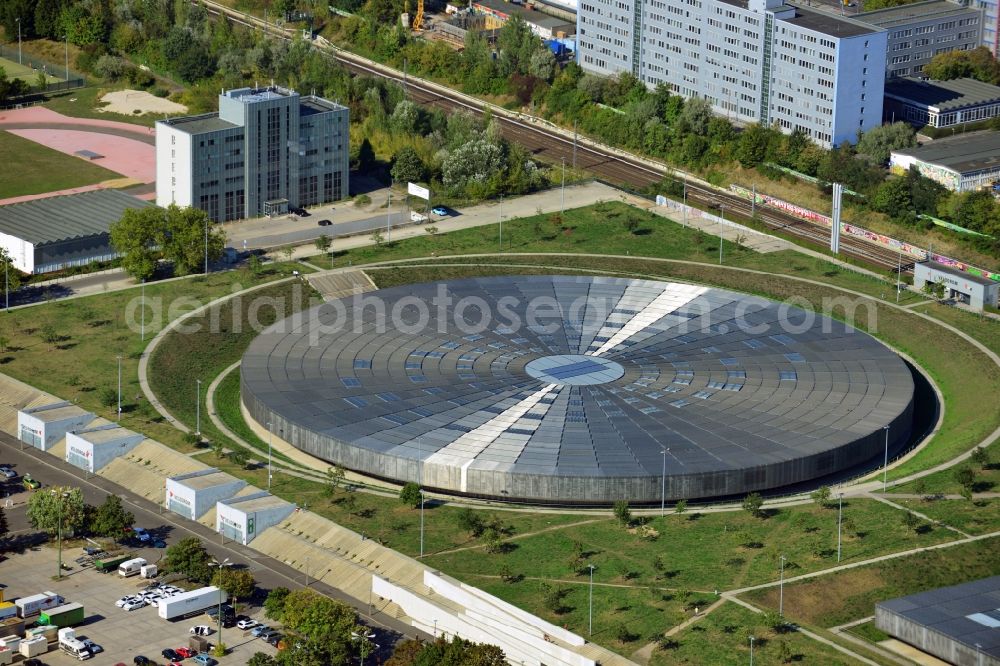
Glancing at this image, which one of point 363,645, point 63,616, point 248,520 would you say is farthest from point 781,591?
point 63,616

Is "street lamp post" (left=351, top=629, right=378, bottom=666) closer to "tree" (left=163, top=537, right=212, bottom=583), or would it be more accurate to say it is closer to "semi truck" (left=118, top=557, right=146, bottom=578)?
"tree" (left=163, top=537, right=212, bottom=583)

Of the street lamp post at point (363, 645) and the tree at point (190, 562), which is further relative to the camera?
the tree at point (190, 562)

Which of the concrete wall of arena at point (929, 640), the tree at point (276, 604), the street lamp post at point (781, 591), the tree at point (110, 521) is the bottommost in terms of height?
the tree at point (276, 604)

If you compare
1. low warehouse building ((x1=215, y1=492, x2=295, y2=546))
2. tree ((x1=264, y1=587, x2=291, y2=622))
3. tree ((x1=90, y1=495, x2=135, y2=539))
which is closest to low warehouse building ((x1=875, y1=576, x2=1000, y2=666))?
tree ((x1=264, y1=587, x2=291, y2=622))

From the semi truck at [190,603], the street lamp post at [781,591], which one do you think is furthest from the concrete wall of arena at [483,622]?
the street lamp post at [781,591]

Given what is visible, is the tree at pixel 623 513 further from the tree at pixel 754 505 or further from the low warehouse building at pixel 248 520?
the low warehouse building at pixel 248 520

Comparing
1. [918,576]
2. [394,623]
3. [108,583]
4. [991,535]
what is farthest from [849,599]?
[108,583]

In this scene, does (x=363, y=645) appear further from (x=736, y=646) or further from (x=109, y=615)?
(x=736, y=646)
